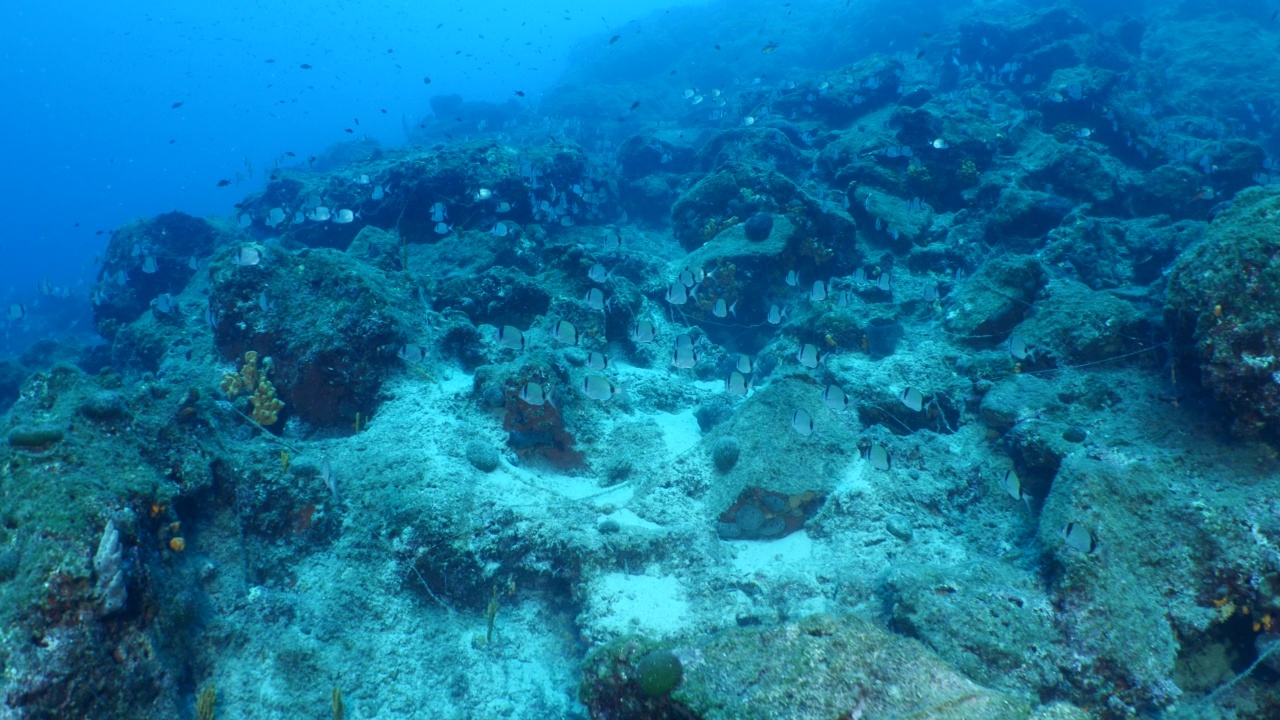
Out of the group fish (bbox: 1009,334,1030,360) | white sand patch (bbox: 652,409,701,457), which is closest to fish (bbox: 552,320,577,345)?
white sand patch (bbox: 652,409,701,457)

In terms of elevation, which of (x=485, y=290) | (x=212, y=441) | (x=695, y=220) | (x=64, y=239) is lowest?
(x=64, y=239)

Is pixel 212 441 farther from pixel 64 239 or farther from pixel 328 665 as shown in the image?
pixel 64 239

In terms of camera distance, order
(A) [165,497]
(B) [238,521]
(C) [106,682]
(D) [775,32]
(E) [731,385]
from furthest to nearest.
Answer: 1. (D) [775,32]
2. (E) [731,385]
3. (B) [238,521]
4. (A) [165,497]
5. (C) [106,682]

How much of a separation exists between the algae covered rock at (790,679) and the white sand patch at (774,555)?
98.0 inches

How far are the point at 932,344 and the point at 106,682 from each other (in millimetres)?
9866

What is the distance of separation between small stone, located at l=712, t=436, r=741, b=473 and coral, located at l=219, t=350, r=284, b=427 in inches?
239

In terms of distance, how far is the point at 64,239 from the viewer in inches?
3415

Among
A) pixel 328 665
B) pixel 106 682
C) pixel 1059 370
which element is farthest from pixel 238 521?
pixel 1059 370

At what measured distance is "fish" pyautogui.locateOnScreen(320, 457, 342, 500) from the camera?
225 inches

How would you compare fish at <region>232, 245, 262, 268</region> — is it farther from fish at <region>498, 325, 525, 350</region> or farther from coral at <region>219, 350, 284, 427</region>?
fish at <region>498, 325, 525, 350</region>

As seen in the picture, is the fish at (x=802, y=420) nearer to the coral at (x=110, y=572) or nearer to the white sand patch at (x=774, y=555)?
the white sand patch at (x=774, y=555)

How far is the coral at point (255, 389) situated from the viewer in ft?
23.9

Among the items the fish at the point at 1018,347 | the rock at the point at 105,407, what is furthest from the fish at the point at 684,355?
the rock at the point at 105,407

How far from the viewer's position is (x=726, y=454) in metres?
7.21
